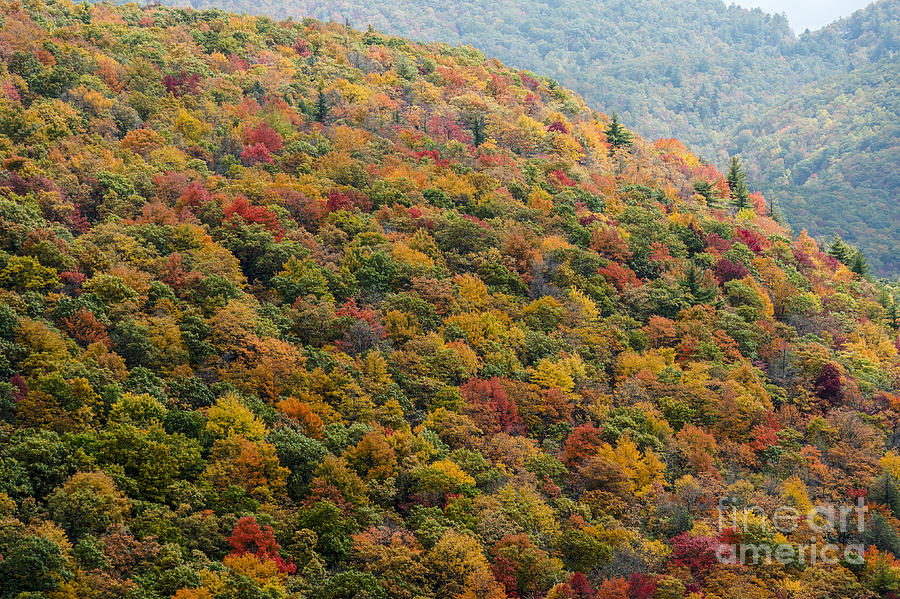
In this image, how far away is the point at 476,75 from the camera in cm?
13000

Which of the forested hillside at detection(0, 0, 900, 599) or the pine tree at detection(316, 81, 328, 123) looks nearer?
the forested hillside at detection(0, 0, 900, 599)

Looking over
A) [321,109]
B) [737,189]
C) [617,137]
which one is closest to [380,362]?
[321,109]

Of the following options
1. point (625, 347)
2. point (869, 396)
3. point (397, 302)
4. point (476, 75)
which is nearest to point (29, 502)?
point (397, 302)

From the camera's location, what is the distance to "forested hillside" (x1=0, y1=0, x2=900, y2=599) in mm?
47875

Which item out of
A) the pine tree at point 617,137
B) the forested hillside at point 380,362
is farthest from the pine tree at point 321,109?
the pine tree at point 617,137

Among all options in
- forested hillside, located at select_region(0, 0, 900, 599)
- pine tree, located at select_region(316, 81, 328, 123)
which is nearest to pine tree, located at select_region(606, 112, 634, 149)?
forested hillside, located at select_region(0, 0, 900, 599)

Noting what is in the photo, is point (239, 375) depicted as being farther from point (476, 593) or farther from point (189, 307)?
point (476, 593)

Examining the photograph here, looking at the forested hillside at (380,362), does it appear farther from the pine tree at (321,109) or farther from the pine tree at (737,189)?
the pine tree at (737,189)

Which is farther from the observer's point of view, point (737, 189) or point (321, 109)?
point (737, 189)

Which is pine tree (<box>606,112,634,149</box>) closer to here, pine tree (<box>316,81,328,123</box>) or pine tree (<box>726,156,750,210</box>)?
pine tree (<box>726,156,750,210</box>)

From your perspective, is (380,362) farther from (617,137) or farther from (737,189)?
(617,137)

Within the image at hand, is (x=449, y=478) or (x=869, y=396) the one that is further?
(x=869, y=396)

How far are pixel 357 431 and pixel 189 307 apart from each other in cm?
1563

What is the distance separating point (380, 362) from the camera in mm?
63438
